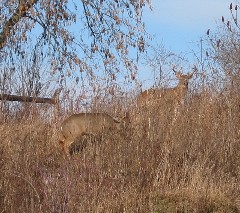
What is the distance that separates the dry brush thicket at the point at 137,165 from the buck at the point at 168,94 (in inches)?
6.9

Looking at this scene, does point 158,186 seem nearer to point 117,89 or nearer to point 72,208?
point 72,208

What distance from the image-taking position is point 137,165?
849cm

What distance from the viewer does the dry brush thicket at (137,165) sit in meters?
7.29

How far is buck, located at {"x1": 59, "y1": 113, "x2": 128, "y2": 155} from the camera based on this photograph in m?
9.77

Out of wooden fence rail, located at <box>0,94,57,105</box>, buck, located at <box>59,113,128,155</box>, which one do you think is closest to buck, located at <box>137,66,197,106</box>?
buck, located at <box>59,113,128,155</box>

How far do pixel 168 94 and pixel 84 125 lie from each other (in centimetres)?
196

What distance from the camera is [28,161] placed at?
8180 millimetres

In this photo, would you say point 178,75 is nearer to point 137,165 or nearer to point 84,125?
point 84,125

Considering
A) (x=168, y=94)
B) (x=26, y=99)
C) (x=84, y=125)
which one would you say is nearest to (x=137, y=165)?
(x=84, y=125)

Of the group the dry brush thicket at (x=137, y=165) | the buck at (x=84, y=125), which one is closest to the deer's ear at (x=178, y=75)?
the dry brush thicket at (x=137, y=165)

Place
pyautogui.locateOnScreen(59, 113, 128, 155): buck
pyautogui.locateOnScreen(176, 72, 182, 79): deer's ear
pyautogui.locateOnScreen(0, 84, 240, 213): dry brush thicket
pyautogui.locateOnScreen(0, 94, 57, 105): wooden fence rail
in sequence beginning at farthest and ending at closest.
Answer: pyautogui.locateOnScreen(176, 72, 182, 79): deer's ear < pyautogui.locateOnScreen(59, 113, 128, 155): buck < pyautogui.locateOnScreen(0, 94, 57, 105): wooden fence rail < pyautogui.locateOnScreen(0, 84, 240, 213): dry brush thicket

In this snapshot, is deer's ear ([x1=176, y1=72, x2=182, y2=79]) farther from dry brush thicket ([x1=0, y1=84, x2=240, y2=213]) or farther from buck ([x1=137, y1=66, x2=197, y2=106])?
dry brush thicket ([x1=0, y1=84, x2=240, y2=213])

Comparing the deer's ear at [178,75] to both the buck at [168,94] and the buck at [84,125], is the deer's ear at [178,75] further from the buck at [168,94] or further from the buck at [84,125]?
the buck at [84,125]

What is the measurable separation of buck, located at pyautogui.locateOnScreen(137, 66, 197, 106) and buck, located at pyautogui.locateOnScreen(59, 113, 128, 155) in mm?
681
